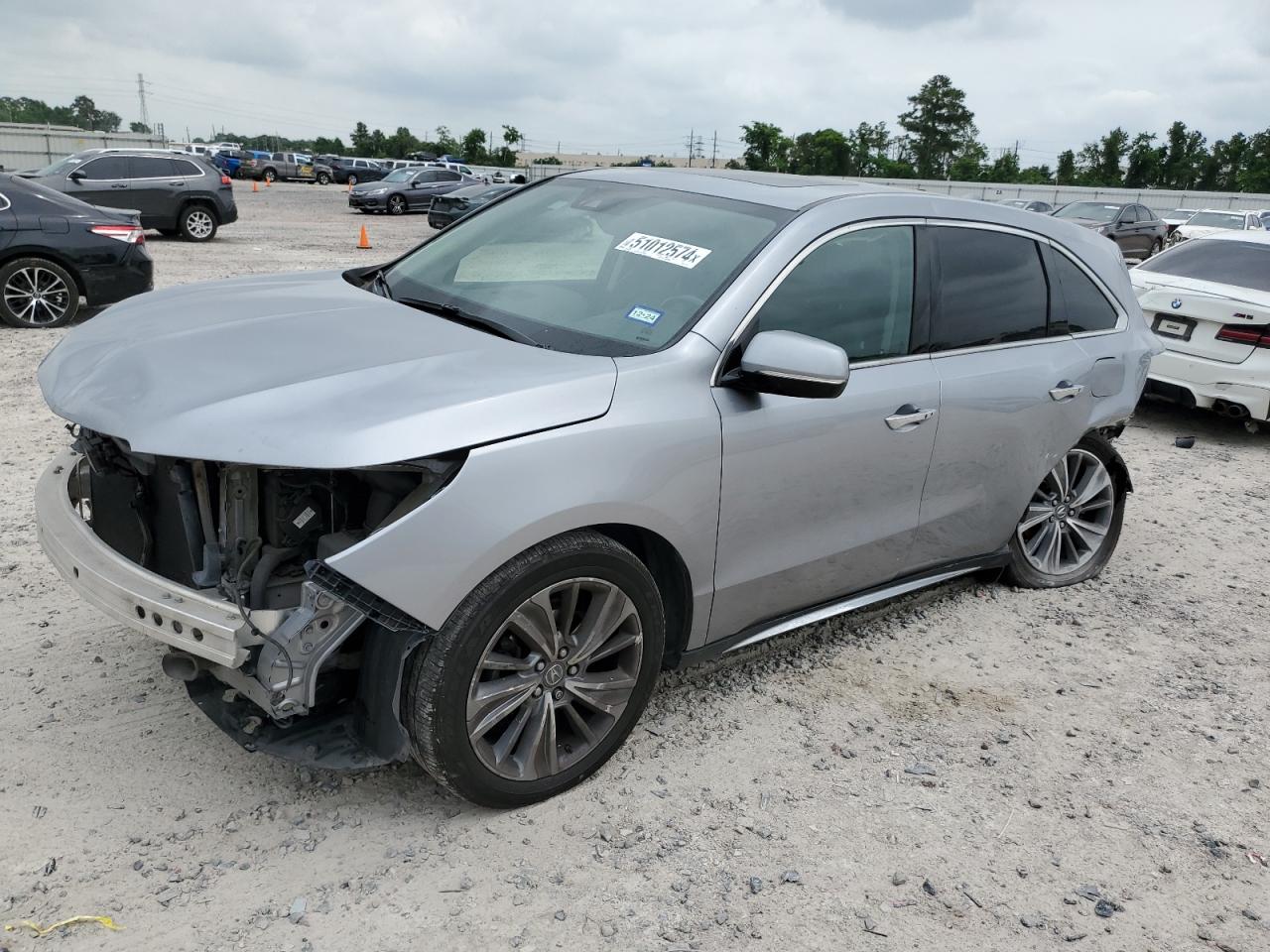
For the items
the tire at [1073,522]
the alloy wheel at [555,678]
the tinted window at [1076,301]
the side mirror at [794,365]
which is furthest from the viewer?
the tire at [1073,522]

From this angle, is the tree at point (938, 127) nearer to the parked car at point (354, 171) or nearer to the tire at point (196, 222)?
the parked car at point (354, 171)

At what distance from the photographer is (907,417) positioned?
3.64 meters

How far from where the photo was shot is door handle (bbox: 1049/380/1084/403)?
4.29 meters

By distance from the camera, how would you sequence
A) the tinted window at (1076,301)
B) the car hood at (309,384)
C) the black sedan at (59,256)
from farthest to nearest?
the black sedan at (59,256)
the tinted window at (1076,301)
the car hood at (309,384)

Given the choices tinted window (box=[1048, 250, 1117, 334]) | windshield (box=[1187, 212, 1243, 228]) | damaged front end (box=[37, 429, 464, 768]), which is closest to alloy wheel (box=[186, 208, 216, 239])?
damaged front end (box=[37, 429, 464, 768])

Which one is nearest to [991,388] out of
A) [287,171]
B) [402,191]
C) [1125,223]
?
[1125,223]

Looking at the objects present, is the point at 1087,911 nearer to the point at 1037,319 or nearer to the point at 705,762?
the point at 705,762

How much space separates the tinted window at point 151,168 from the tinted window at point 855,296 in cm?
1654

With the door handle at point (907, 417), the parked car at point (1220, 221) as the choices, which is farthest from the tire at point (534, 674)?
the parked car at point (1220, 221)

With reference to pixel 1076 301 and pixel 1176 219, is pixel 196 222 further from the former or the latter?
pixel 1176 219

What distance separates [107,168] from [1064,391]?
16.9 meters

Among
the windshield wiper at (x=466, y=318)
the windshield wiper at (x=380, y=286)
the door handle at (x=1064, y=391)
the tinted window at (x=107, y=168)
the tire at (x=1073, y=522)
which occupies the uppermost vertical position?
the tinted window at (x=107, y=168)

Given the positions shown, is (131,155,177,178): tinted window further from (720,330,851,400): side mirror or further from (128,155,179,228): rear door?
(720,330,851,400): side mirror

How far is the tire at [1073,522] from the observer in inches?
186
